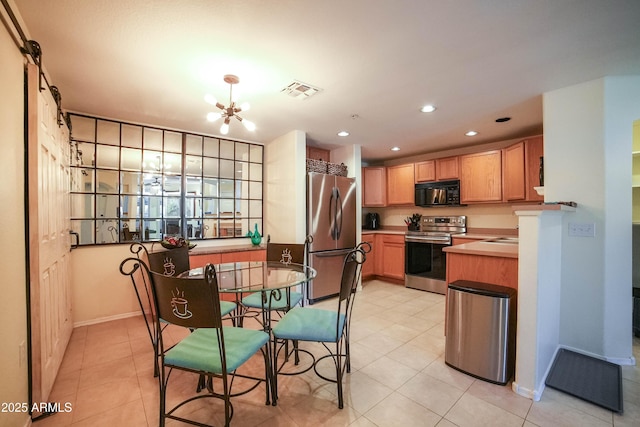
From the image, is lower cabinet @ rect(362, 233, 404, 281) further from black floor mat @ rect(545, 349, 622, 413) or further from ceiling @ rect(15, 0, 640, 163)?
black floor mat @ rect(545, 349, 622, 413)

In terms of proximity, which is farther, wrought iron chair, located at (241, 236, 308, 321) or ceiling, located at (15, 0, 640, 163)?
wrought iron chair, located at (241, 236, 308, 321)

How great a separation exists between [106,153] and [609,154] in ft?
16.9

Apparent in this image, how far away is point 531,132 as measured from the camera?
3.81m

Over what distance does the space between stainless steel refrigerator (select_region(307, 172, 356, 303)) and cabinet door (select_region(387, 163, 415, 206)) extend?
1320mm

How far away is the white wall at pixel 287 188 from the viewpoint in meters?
3.74

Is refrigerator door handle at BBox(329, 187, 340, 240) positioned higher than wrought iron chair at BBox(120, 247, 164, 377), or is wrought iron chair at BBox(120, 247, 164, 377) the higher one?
refrigerator door handle at BBox(329, 187, 340, 240)

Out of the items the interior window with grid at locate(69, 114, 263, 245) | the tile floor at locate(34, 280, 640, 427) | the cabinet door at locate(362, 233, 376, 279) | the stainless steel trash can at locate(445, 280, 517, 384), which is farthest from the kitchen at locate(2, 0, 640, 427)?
the interior window with grid at locate(69, 114, 263, 245)

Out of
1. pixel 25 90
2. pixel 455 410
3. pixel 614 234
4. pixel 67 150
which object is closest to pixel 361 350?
pixel 455 410

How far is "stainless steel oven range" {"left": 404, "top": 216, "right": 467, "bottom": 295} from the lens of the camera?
4.23m

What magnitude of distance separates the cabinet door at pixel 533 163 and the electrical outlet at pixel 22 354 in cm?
507

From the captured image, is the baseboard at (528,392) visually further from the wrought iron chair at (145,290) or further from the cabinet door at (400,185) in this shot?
the cabinet door at (400,185)

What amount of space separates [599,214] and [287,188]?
3288mm

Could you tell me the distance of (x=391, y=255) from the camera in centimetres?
490

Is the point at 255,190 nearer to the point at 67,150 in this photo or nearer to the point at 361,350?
the point at 67,150
